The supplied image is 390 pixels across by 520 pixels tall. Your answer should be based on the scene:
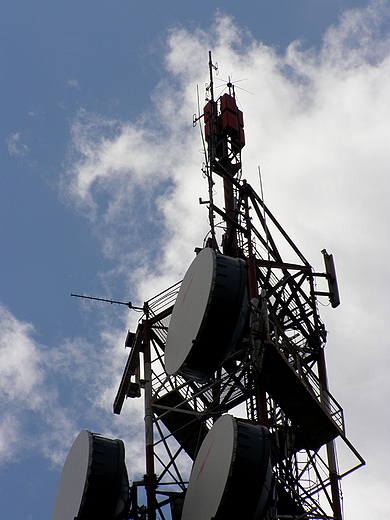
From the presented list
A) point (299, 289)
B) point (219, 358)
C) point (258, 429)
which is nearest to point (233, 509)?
point (258, 429)

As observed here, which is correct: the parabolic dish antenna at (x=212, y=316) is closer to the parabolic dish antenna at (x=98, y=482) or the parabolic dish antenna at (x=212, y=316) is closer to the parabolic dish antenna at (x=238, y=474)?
the parabolic dish antenna at (x=238, y=474)

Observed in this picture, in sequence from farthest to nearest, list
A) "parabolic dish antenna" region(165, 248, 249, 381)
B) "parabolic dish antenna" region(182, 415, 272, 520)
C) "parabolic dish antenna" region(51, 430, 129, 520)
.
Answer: "parabolic dish antenna" region(51, 430, 129, 520) < "parabolic dish antenna" region(165, 248, 249, 381) < "parabolic dish antenna" region(182, 415, 272, 520)

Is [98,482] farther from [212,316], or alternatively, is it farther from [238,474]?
[212,316]

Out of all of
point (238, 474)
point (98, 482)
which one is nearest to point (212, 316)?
point (238, 474)

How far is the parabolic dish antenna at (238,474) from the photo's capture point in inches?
1142

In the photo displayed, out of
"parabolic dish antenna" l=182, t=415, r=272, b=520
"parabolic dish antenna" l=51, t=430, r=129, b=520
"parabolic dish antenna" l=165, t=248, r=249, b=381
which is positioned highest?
"parabolic dish antenna" l=165, t=248, r=249, b=381

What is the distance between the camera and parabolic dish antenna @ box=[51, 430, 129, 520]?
3312 cm

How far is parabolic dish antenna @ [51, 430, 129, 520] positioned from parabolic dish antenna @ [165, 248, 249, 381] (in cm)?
337

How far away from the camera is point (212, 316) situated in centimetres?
3262

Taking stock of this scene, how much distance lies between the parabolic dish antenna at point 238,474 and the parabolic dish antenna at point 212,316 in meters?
2.88

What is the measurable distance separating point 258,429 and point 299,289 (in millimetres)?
12347

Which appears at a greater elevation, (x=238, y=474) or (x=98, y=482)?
(x=98, y=482)

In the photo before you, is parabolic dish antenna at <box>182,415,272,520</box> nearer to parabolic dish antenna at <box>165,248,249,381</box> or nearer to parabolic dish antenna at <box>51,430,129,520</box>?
parabolic dish antenna at <box>165,248,249,381</box>

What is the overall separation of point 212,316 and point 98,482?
21.0ft
